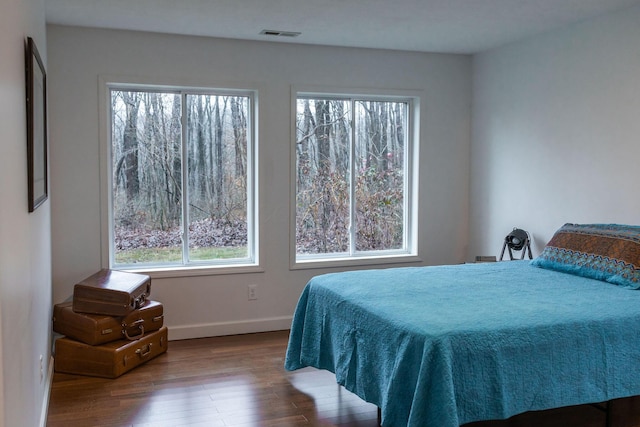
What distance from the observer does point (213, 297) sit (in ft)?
15.9

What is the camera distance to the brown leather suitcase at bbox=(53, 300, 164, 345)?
152 inches

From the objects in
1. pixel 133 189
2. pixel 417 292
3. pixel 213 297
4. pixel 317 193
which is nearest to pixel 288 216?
pixel 317 193

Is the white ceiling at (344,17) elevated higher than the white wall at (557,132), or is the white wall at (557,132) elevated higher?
the white ceiling at (344,17)

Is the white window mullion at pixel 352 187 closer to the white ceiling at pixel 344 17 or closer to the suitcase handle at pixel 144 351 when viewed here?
the white ceiling at pixel 344 17

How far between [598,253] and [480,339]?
148 centimetres

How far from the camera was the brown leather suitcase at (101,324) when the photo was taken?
12.7ft

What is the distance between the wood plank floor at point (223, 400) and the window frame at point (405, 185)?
1.17 meters

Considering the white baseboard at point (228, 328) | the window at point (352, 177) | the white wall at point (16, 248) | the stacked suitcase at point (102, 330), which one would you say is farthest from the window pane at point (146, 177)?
the white wall at point (16, 248)

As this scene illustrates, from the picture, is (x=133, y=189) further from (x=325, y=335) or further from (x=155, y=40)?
(x=325, y=335)

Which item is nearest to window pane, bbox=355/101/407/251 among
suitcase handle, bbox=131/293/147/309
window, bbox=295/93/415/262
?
window, bbox=295/93/415/262

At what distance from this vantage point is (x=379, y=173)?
17.9ft

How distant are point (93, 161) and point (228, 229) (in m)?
1.18

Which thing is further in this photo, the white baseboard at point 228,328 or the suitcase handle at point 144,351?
the white baseboard at point 228,328

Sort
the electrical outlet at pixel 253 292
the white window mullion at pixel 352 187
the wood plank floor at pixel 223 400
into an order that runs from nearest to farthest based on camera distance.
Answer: the wood plank floor at pixel 223 400 < the electrical outlet at pixel 253 292 < the white window mullion at pixel 352 187
